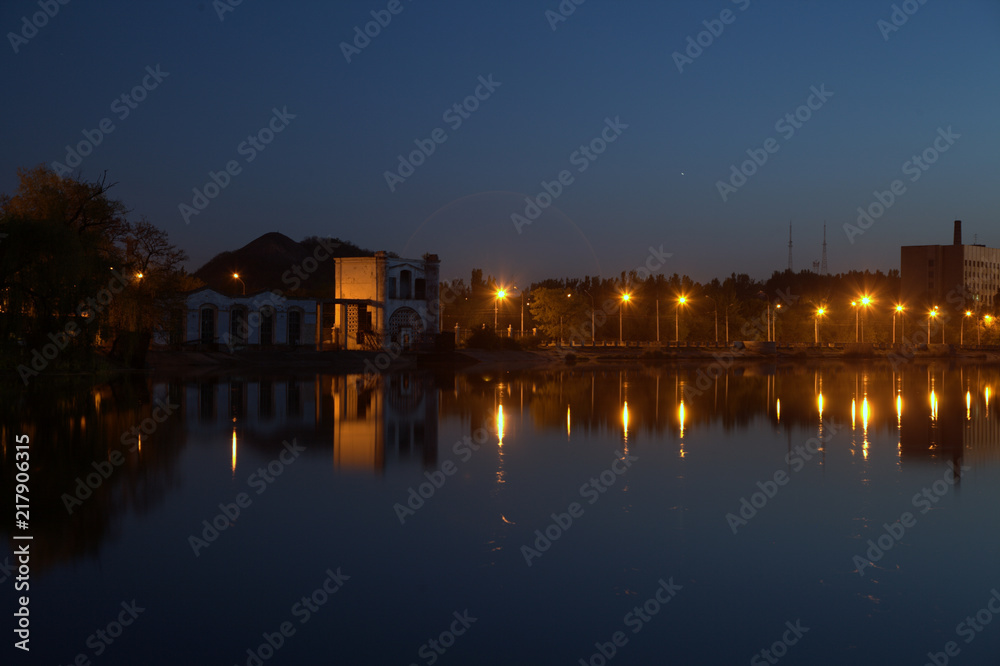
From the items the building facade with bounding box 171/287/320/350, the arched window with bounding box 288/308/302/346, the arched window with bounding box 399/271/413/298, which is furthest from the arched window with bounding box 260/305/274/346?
the arched window with bounding box 399/271/413/298

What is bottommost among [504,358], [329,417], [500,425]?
[500,425]

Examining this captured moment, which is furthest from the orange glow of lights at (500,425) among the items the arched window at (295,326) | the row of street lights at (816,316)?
the row of street lights at (816,316)

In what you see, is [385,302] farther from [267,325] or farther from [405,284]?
[267,325]

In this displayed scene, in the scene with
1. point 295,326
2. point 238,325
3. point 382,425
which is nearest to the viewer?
point 382,425

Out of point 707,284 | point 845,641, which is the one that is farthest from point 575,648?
point 707,284

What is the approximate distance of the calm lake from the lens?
27.1 feet

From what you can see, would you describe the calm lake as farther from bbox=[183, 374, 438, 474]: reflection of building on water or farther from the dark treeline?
the dark treeline

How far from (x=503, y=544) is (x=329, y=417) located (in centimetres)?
1625

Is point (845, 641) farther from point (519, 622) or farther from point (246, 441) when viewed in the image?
point (246, 441)

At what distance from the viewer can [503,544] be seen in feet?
37.7

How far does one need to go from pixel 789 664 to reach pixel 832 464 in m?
11.3

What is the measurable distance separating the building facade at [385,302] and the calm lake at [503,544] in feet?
181

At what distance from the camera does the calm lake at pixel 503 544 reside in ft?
27.1

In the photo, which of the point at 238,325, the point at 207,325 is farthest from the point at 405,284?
the point at 207,325
